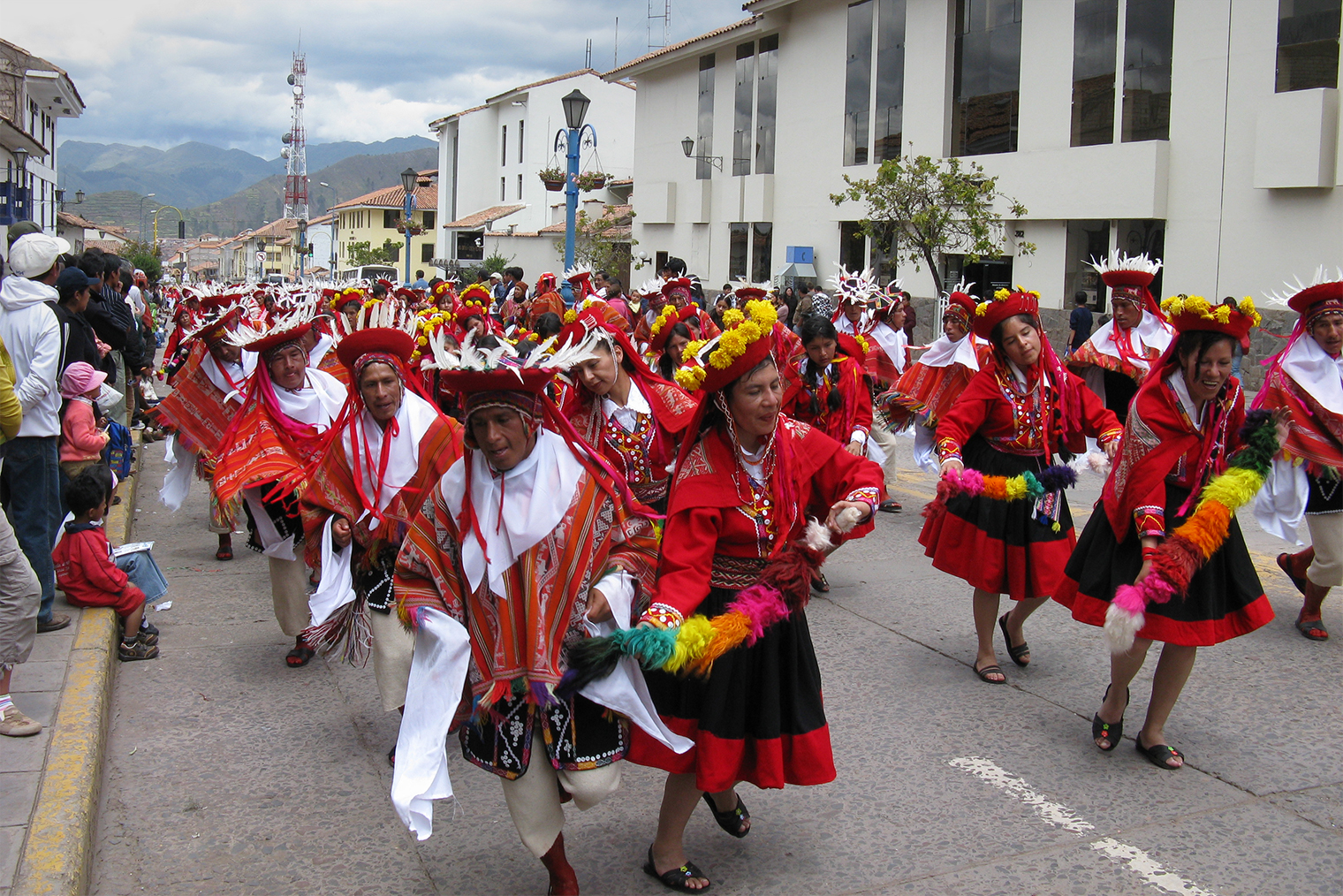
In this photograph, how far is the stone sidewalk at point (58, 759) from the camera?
12.0 ft

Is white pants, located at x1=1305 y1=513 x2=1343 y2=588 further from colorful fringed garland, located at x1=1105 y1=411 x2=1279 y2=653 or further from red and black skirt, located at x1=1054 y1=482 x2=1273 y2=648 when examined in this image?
colorful fringed garland, located at x1=1105 y1=411 x2=1279 y2=653

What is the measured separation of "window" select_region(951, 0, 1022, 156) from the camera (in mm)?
23766

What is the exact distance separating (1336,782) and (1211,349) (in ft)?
5.95

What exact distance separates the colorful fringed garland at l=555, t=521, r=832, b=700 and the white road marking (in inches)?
58.5

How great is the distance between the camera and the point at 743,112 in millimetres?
34500

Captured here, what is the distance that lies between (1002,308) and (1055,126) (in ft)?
61.9

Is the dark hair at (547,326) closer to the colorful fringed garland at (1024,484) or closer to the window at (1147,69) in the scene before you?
the colorful fringed garland at (1024,484)

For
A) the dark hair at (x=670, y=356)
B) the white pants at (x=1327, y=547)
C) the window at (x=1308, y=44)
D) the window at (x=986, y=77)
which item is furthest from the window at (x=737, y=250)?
the white pants at (x=1327, y=547)

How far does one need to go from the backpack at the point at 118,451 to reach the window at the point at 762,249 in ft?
80.8

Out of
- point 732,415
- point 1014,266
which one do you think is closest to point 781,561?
point 732,415

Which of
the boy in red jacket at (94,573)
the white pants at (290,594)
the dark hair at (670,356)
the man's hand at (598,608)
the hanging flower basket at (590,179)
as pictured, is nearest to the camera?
the man's hand at (598,608)

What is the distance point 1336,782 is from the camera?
15.0 feet

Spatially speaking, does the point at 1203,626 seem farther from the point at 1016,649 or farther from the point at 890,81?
the point at 890,81

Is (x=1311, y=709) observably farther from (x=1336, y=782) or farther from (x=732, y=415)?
(x=732, y=415)
